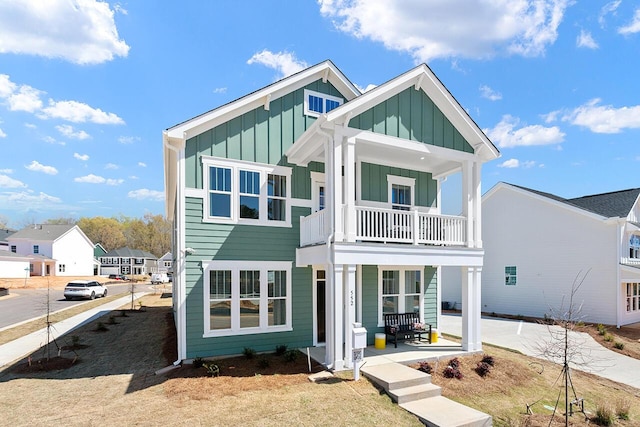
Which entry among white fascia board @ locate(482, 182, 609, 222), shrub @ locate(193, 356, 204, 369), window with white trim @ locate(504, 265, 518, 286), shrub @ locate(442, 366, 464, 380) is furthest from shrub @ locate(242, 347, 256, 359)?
white fascia board @ locate(482, 182, 609, 222)

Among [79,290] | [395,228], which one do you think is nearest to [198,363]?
[395,228]

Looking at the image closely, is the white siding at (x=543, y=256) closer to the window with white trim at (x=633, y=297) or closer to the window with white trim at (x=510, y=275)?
the window with white trim at (x=510, y=275)

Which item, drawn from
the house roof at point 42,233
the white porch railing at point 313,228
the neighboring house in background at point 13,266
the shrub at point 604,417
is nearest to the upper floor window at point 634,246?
the shrub at point 604,417

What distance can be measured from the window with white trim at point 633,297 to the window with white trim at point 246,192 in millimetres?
20083

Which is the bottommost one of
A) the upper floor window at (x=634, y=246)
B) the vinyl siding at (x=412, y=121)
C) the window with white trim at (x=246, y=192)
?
the upper floor window at (x=634, y=246)

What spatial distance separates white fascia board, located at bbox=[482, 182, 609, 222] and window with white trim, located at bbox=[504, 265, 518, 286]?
4.41m

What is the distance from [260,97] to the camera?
10477mm

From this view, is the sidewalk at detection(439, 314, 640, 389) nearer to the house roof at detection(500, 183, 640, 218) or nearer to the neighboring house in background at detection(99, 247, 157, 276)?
the house roof at detection(500, 183, 640, 218)

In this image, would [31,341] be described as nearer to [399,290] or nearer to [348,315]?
[348,315]

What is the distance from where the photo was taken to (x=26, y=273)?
41969 mm

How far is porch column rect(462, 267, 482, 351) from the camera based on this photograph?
10219mm

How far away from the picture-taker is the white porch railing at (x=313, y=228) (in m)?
9.38

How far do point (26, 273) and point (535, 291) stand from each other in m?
52.1

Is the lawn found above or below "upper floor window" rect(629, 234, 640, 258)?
below
